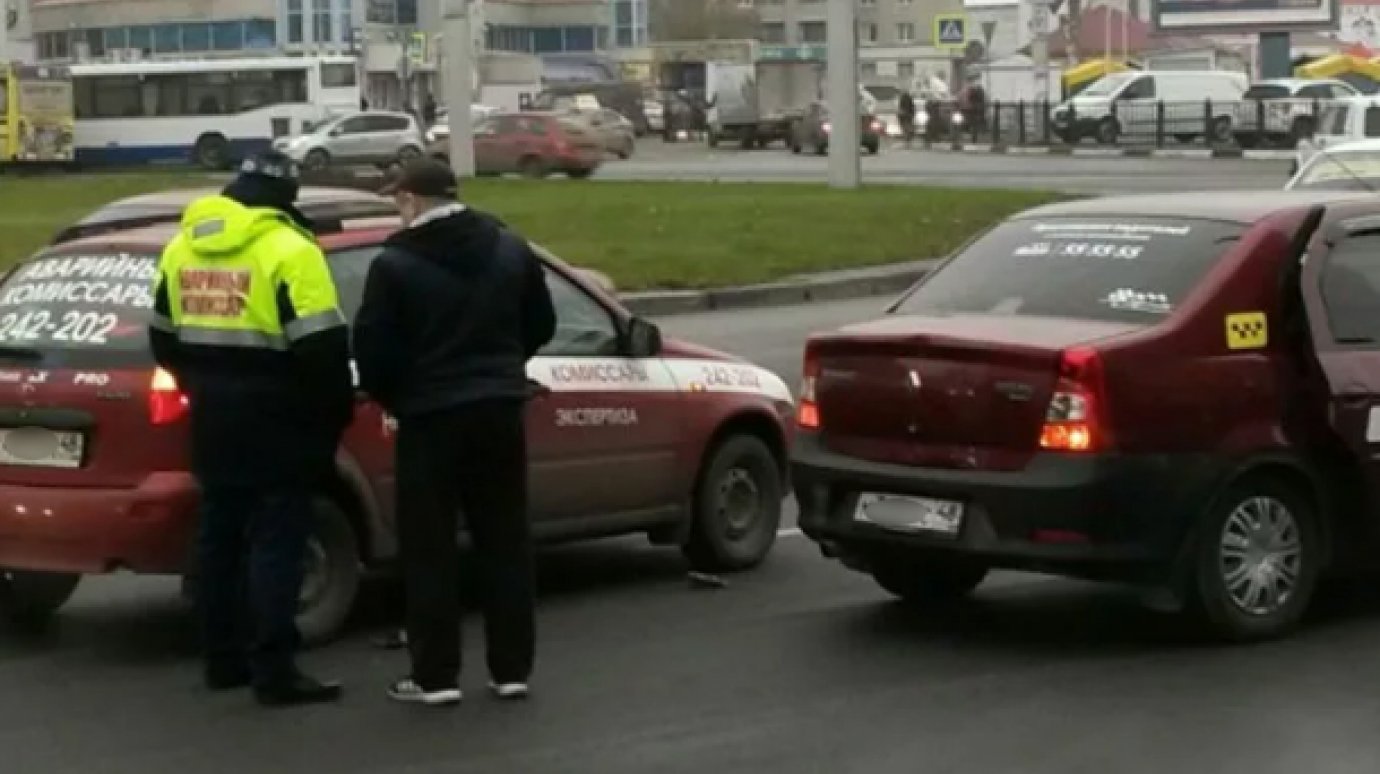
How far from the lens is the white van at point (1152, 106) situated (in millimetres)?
63844

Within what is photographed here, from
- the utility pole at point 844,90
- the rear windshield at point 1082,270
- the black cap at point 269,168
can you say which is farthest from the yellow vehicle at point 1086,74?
the black cap at point 269,168

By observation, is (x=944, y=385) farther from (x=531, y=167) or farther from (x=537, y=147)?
(x=531, y=167)

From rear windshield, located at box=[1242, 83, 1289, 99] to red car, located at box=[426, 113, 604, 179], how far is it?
18.9 meters

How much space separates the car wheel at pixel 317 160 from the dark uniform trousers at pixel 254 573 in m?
47.6

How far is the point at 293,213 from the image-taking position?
8281 millimetres

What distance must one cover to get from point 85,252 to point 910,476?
2.96m

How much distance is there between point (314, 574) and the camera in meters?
8.99

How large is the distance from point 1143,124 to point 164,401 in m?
58.4

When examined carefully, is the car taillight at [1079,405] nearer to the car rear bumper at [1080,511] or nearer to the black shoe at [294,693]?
the car rear bumper at [1080,511]

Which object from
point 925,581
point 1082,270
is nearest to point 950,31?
point 925,581

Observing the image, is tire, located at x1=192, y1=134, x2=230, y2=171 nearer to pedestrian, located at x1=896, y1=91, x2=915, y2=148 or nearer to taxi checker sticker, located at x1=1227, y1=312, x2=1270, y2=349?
pedestrian, located at x1=896, y1=91, x2=915, y2=148

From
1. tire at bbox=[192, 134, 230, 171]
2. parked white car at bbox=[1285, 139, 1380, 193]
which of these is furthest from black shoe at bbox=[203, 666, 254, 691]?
tire at bbox=[192, 134, 230, 171]

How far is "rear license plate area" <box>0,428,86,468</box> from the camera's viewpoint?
28.7 ft

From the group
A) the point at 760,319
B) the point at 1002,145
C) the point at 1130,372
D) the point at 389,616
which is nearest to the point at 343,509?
the point at 389,616
